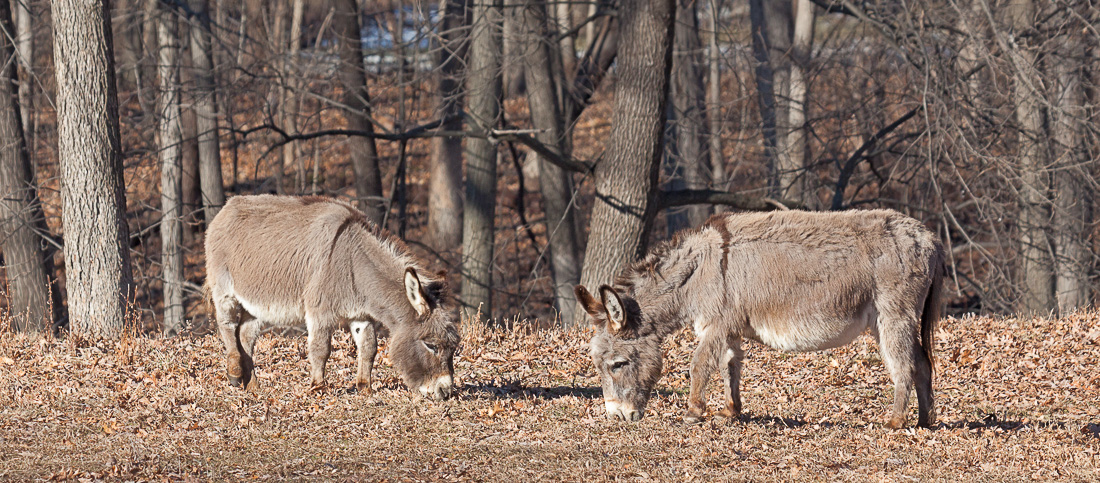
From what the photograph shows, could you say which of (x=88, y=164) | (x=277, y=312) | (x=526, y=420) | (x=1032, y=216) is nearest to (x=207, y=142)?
(x=88, y=164)

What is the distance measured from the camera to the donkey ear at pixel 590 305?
24.3ft

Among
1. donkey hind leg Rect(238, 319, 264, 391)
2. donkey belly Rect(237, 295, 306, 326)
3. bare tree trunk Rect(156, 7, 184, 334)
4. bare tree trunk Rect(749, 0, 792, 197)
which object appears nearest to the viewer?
donkey belly Rect(237, 295, 306, 326)

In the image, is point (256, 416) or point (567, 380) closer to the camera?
point (256, 416)

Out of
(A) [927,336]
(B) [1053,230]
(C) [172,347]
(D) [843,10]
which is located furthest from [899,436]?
(B) [1053,230]

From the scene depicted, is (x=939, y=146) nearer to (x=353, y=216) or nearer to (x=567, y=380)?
(x=567, y=380)

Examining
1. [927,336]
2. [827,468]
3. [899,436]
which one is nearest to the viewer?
[827,468]

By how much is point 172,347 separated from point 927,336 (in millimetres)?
7186

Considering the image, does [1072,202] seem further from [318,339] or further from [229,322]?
[229,322]

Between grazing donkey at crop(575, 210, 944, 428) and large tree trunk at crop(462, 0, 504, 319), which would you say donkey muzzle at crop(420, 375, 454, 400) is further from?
large tree trunk at crop(462, 0, 504, 319)

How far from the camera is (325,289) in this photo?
26.5 feet

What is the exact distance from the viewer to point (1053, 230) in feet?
48.1

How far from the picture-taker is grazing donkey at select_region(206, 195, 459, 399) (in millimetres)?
7961

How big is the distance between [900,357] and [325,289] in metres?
4.53

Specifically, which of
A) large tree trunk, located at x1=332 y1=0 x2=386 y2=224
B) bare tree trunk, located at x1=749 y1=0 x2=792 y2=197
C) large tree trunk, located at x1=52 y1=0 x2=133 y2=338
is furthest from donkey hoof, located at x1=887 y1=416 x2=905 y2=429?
large tree trunk, located at x1=332 y1=0 x2=386 y2=224
